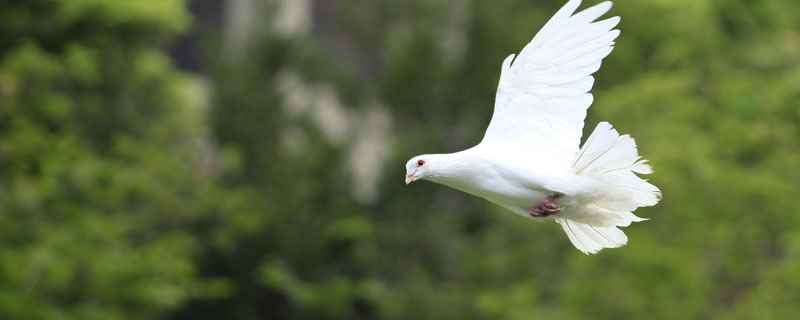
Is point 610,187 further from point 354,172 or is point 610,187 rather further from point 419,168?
point 354,172

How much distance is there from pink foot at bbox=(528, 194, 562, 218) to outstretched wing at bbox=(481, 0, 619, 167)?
0.21 m

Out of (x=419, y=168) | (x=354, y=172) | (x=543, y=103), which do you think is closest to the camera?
(x=419, y=168)

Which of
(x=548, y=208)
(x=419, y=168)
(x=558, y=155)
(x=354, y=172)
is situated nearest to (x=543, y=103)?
(x=558, y=155)

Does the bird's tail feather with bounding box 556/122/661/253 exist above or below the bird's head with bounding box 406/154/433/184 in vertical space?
below

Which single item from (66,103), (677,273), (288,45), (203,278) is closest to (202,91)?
(288,45)

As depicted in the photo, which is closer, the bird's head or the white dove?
the white dove

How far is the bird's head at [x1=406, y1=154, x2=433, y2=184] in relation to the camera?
595 cm

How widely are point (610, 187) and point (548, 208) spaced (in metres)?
0.33

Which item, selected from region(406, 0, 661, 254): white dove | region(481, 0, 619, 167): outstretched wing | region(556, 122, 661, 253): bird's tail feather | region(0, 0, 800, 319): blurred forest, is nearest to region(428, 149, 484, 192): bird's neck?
region(406, 0, 661, 254): white dove

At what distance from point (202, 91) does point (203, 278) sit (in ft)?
13.7

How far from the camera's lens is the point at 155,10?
15672 millimetres

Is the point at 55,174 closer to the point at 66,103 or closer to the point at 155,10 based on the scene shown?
the point at 66,103

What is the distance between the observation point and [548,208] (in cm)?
587

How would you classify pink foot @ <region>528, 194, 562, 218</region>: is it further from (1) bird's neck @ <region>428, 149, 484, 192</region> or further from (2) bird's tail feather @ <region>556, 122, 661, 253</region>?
(1) bird's neck @ <region>428, 149, 484, 192</region>
